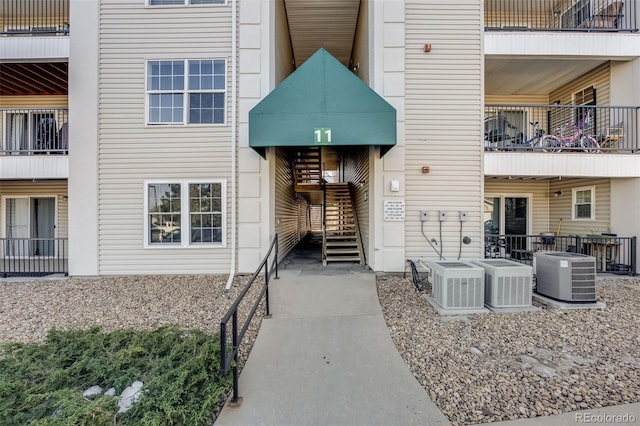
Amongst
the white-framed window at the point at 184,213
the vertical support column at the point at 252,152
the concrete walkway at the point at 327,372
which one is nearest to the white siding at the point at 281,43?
the vertical support column at the point at 252,152

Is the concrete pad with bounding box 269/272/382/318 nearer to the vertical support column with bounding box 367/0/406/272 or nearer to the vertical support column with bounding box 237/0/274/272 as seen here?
the vertical support column with bounding box 367/0/406/272

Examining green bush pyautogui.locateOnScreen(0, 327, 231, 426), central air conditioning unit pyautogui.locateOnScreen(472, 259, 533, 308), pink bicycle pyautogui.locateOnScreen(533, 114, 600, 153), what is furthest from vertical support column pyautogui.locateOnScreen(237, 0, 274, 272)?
pink bicycle pyautogui.locateOnScreen(533, 114, 600, 153)

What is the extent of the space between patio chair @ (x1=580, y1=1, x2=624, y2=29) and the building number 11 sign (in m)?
8.89

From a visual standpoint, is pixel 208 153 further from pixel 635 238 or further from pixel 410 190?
pixel 635 238

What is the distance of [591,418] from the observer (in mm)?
2504

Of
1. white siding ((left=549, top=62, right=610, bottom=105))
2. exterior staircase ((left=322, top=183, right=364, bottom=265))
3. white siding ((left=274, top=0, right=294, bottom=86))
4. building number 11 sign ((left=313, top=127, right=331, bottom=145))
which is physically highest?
white siding ((left=274, top=0, right=294, bottom=86))

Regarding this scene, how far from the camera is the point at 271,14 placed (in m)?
7.03

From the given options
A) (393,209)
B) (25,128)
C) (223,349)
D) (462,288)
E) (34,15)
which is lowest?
(462,288)

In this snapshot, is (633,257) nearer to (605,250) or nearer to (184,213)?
(605,250)

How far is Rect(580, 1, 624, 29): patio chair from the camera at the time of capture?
7793 millimetres

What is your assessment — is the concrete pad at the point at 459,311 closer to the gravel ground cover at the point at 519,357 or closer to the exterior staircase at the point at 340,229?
the gravel ground cover at the point at 519,357

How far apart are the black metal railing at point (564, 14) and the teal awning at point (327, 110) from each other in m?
4.94

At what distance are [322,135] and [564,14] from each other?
33.6 ft

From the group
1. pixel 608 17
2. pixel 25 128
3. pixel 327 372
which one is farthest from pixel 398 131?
pixel 25 128
